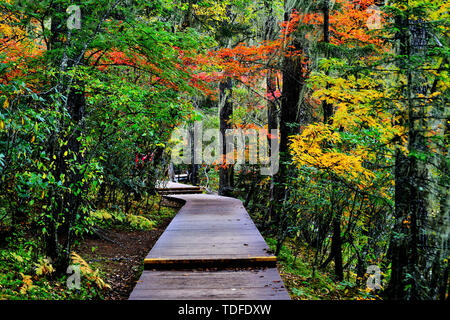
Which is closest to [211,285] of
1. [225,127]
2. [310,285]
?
[310,285]

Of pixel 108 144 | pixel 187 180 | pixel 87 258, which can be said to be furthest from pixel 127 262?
pixel 187 180

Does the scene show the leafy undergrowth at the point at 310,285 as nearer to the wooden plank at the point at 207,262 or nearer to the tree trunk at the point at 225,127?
the wooden plank at the point at 207,262

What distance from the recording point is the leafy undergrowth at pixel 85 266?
3.67 meters

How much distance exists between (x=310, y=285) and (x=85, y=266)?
3819mm

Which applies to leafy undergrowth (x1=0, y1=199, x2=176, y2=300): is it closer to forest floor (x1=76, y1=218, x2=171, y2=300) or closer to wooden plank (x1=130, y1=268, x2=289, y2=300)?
forest floor (x1=76, y1=218, x2=171, y2=300)

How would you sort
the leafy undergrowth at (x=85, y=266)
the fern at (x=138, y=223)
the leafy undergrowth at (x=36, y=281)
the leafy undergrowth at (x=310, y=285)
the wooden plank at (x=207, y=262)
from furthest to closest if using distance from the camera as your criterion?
the fern at (x=138, y=223) → the leafy undergrowth at (x=310, y=285) → the wooden plank at (x=207, y=262) → the leafy undergrowth at (x=85, y=266) → the leafy undergrowth at (x=36, y=281)

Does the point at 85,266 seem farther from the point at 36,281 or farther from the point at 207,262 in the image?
the point at 207,262

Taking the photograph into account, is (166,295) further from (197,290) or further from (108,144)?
(108,144)

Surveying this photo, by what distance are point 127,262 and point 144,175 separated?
3.85 m

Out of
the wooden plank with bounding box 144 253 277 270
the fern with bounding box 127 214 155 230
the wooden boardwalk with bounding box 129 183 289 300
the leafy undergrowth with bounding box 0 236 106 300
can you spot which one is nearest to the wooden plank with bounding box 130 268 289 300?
the wooden boardwalk with bounding box 129 183 289 300

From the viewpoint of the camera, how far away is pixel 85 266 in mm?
4352

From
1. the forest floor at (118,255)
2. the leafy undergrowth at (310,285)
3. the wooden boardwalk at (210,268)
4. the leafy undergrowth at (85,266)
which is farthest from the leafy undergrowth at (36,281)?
the leafy undergrowth at (310,285)

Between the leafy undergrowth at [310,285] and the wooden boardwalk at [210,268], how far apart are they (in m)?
0.79

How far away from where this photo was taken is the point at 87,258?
17.8ft
